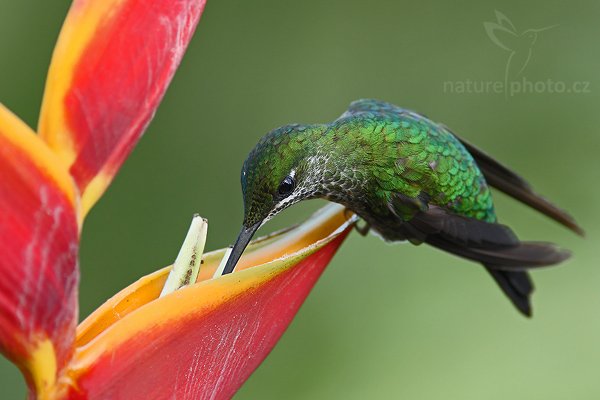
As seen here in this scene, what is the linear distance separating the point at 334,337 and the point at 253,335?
29.9 inches

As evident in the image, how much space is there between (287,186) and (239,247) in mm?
136

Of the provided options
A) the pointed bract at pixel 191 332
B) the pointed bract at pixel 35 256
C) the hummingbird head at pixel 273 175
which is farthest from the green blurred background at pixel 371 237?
the pointed bract at pixel 35 256

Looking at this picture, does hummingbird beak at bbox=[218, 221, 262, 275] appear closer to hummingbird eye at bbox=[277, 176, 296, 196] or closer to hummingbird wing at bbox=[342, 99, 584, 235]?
hummingbird eye at bbox=[277, 176, 296, 196]

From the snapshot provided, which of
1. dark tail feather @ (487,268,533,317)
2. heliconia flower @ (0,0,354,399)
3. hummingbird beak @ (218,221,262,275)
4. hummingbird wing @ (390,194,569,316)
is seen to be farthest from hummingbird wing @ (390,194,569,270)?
heliconia flower @ (0,0,354,399)

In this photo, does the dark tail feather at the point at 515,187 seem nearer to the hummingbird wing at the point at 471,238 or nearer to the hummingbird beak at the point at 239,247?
the hummingbird wing at the point at 471,238

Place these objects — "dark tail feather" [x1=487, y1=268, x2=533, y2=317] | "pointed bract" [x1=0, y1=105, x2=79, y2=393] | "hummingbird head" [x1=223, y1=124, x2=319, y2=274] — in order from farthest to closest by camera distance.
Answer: "dark tail feather" [x1=487, y1=268, x2=533, y2=317], "hummingbird head" [x1=223, y1=124, x2=319, y2=274], "pointed bract" [x1=0, y1=105, x2=79, y2=393]

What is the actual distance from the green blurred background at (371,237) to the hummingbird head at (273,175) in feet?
1.57

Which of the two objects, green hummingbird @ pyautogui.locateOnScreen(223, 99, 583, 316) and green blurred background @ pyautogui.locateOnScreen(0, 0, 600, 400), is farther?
green blurred background @ pyautogui.locateOnScreen(0, 0, 600, 400)

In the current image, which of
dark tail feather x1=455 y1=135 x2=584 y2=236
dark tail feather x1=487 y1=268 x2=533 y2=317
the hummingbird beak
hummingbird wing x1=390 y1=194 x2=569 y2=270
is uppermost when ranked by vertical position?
the hummingbird beak

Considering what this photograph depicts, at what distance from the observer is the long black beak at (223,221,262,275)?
0.66 m

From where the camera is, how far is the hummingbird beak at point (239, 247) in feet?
2.16

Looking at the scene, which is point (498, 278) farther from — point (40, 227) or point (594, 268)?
point (40, 227)

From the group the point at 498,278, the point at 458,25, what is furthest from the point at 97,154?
the point at 458,25

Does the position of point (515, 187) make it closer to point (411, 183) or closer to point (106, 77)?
point (411, 183)
